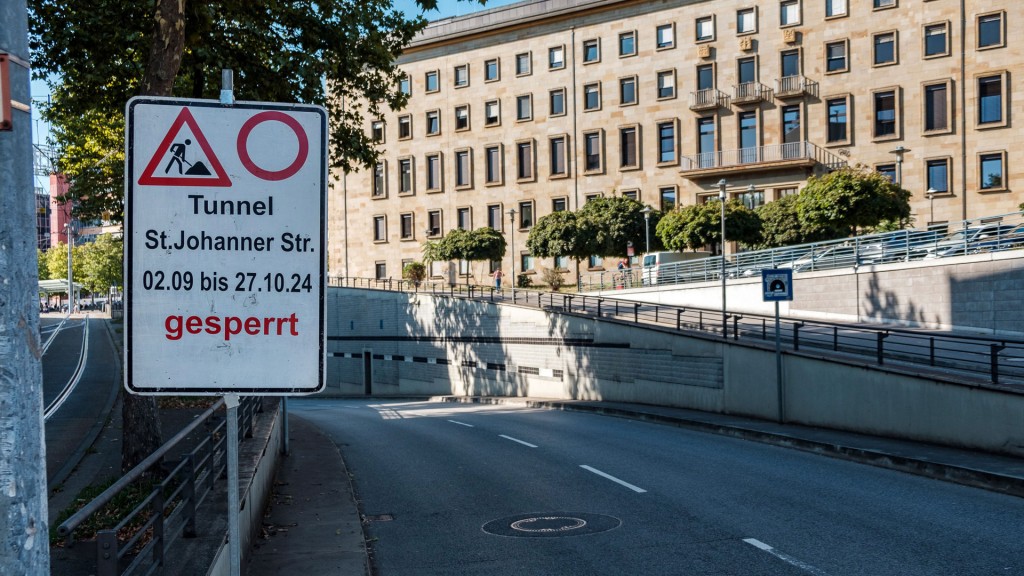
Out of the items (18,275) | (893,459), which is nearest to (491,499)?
(893,459)

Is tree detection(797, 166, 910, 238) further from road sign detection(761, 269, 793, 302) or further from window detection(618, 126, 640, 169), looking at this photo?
road sign detection(761, 269, 793, 302)

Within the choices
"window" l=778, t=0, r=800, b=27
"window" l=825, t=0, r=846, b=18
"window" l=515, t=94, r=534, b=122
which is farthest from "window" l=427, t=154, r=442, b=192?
"window" l=825, t=0, r=846, b=18

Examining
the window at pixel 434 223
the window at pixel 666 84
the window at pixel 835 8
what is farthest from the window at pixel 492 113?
the window at pixel 835 8

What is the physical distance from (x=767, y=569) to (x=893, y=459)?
7.10 meters

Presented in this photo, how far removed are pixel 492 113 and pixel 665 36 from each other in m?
14.1

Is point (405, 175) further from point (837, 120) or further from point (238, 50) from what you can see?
point (238, 50)

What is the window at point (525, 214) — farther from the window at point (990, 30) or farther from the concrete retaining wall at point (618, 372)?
the window at point (990, 30)

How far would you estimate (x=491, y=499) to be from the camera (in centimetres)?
1294

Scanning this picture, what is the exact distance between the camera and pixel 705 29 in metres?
59.6

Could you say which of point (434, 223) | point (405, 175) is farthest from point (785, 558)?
point (405, 175)

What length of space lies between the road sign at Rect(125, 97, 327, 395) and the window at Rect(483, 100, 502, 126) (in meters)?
64.4

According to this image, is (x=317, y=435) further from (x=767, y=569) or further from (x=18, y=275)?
(x=18, y=275)

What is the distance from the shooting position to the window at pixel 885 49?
176 ft

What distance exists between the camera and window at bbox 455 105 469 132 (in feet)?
227
